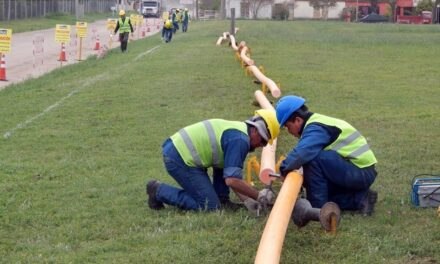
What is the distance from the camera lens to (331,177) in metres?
7.86

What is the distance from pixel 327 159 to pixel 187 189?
133 centimetres

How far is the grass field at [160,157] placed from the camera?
22.9 ft

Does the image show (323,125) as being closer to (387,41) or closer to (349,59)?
(349,59)

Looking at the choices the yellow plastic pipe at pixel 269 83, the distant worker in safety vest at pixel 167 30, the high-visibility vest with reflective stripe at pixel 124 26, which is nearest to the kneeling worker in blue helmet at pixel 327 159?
the yellow plastic pipe at pixel 269 83

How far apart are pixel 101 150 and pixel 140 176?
198cm

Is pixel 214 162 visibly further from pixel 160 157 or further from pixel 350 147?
pixel 160 157

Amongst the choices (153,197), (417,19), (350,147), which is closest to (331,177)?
(350,147)

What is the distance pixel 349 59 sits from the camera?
1111 inches

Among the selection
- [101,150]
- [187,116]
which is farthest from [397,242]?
[187,116]

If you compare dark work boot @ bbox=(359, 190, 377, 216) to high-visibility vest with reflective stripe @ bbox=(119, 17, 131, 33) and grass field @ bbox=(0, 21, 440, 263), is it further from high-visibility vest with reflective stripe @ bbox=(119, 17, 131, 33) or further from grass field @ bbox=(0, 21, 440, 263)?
high-visibility vest with reflective stripe @ bbox=(119, 17, 131, 33)

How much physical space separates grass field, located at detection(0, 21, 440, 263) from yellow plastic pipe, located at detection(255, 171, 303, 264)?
0.26 m

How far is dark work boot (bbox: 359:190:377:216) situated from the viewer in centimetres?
797

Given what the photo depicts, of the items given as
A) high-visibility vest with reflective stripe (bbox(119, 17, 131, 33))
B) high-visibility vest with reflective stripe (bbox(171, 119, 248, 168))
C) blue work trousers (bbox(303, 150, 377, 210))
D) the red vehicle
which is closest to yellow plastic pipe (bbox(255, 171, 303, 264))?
blue work trousers (bbox(303, 150, 377, 210))

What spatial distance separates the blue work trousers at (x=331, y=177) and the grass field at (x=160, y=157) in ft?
0.88
